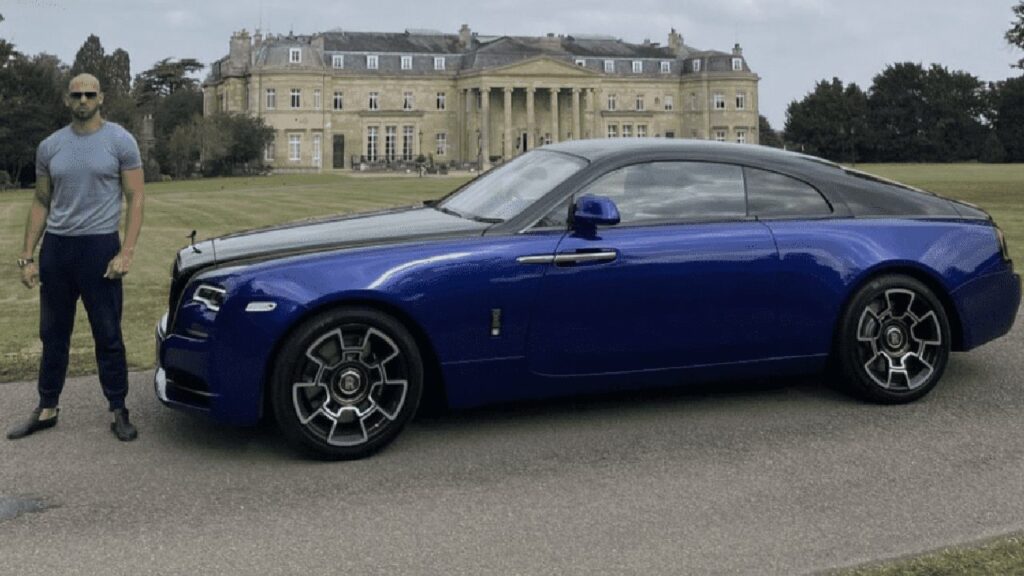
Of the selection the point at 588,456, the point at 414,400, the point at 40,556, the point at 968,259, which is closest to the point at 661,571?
the point at 588,456

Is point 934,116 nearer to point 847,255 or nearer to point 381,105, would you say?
point 381,105

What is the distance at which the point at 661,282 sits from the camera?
585 cm

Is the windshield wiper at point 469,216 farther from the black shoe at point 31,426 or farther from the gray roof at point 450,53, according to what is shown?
the gray roof at point 450,53

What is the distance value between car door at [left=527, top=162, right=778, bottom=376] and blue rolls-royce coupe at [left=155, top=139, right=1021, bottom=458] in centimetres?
1

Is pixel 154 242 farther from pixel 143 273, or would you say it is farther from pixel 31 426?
pixel 31 426

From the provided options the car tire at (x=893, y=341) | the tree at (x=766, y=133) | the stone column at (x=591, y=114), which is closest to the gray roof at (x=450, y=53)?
the stone column at (x=591, y=114)

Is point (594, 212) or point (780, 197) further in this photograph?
point (780, 197)

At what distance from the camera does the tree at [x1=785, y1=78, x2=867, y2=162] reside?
118 metres

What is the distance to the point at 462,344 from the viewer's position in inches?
219

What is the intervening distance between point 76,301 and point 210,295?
846 millimetres

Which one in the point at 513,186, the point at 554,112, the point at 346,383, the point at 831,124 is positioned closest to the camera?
the point at 346,383

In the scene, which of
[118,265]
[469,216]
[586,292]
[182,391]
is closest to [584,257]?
[586,292]

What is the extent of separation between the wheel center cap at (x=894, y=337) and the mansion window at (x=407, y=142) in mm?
118051

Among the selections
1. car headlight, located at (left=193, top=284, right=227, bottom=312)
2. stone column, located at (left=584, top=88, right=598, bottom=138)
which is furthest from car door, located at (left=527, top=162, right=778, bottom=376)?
stone column, located at (left=584, top=88, right=598, bottom=138)
